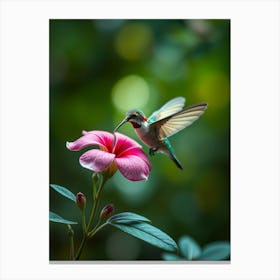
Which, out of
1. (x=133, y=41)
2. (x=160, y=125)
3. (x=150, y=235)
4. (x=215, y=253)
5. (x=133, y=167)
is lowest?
(x=215, y=253)

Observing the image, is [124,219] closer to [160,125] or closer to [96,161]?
[96,161]

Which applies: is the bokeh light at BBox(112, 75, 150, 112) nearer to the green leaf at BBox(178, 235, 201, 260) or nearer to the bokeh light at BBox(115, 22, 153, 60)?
the bokeh light at BBox(115, 22, 153, 60)

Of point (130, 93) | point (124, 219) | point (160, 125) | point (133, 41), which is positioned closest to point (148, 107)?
point (130, 93)

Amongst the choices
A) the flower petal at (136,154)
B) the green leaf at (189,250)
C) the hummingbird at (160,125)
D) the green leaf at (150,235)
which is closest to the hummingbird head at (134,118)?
A: the hummingbird at (160,125)

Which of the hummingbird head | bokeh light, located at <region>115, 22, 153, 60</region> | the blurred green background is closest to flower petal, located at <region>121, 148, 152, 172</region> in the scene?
the hummingbird head

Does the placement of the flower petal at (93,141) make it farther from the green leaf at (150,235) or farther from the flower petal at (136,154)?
the green leaf at (150,235)

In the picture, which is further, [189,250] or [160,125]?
[189,250]
